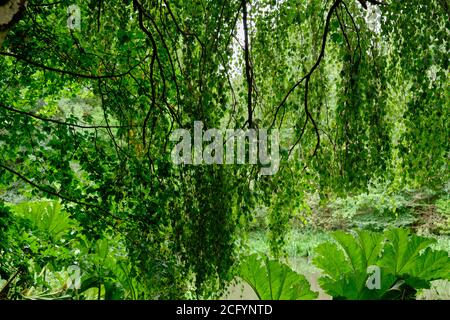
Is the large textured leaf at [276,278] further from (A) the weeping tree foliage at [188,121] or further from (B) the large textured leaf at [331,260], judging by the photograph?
(A) the weeping tree foliage at [188,121]

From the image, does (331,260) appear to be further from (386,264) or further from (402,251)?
(402,251)

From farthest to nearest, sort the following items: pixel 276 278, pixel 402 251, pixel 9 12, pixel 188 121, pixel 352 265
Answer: pixel 352 265 → pixel 402 251 → pixel 276 278 → pixel 188 121 → pixel 9 12

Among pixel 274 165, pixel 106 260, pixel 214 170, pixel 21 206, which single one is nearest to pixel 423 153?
pixel 274 165

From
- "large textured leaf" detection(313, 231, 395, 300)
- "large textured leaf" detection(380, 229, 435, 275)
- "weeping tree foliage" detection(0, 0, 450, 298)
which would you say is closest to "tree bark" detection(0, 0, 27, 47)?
"weeping tree foliage" detection(0, 0, 450, 298)

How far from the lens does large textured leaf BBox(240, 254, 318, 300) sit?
11.3 feet

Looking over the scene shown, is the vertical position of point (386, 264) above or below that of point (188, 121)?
below

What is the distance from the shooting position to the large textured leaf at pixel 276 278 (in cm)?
343

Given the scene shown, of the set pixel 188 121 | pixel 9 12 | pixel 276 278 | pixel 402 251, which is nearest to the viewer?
pixel 9 12

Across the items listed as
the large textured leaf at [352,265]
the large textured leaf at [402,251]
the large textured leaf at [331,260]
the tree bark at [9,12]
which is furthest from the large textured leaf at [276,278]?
the tree bark at [9,12]

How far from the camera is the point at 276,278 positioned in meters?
3.48

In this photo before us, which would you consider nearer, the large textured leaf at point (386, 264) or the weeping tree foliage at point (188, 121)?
the weeping tree foliage at point (188, 121)

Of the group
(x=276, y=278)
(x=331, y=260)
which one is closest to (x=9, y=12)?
(x=276, y=278)

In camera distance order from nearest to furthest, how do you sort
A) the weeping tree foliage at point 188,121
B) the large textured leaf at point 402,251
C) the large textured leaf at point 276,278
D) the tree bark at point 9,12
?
1. the tree bark at point 9,12
2. the weeping tree foliage at point 188,121
3. the large textured leaf at point 276,278
4. the large textured leaf at point 402,251

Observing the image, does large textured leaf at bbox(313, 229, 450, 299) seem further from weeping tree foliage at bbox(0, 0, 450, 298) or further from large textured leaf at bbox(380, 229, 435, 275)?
weeping tree foliage at bbox(0, 0, 450, 298)
